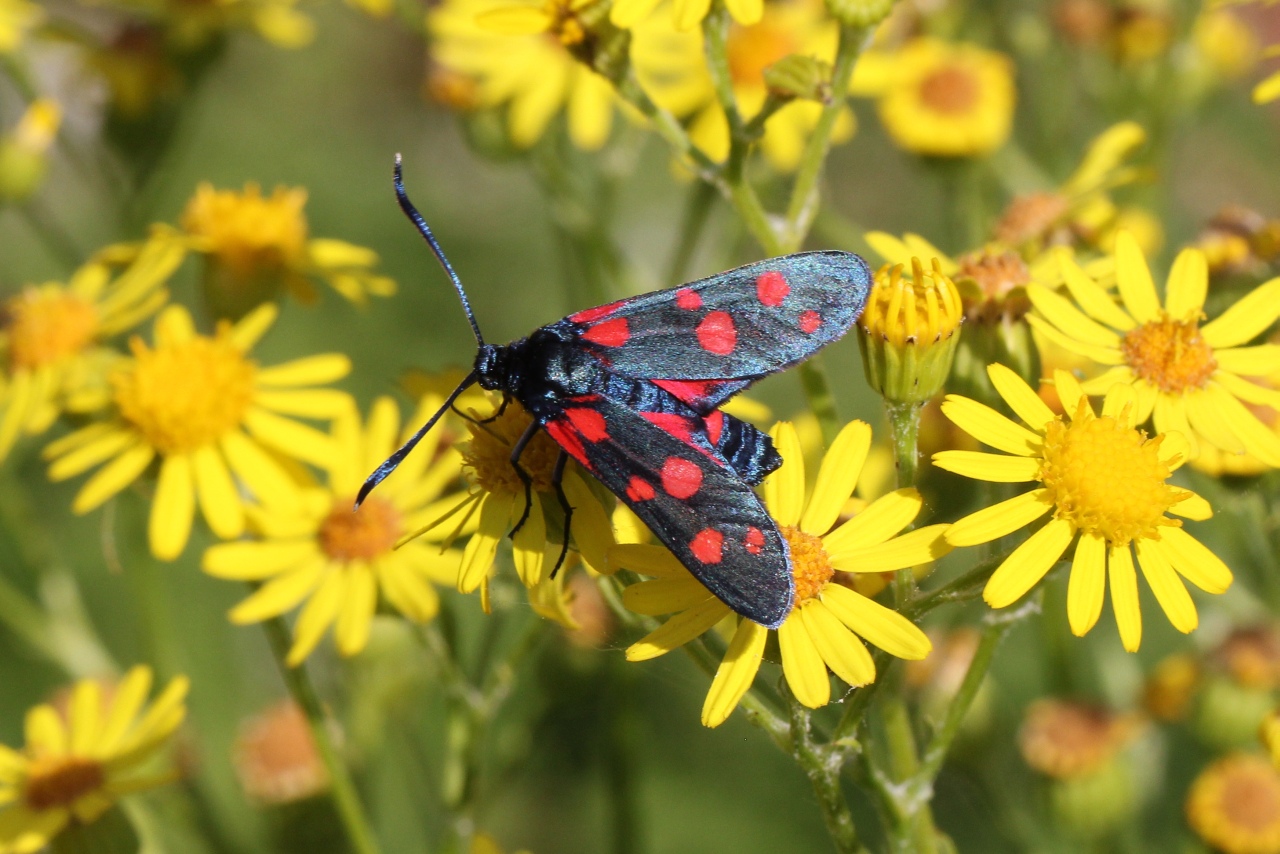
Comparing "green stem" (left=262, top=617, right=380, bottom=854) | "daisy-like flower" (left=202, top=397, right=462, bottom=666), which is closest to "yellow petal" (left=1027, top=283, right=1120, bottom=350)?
"daisy-like flower" (left=202, top=397, right=462, bottom=666)

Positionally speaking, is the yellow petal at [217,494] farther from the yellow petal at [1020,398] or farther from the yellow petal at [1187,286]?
the yellow petal at [1187,286]

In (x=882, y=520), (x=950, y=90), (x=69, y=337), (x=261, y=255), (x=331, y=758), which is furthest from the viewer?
(x=950, y=90)

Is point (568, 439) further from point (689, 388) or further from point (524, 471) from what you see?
point (689, 388)

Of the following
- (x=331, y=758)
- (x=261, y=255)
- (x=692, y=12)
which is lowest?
(x=331, y=758)

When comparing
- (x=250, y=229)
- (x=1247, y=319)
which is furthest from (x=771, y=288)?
(x=250, y=229)

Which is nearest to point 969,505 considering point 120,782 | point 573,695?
point 573,695

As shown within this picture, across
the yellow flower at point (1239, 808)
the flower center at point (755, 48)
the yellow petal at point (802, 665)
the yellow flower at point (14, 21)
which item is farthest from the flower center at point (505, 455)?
the flower center at point (755, 48)

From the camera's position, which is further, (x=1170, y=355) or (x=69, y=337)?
(x=69, y=337)
